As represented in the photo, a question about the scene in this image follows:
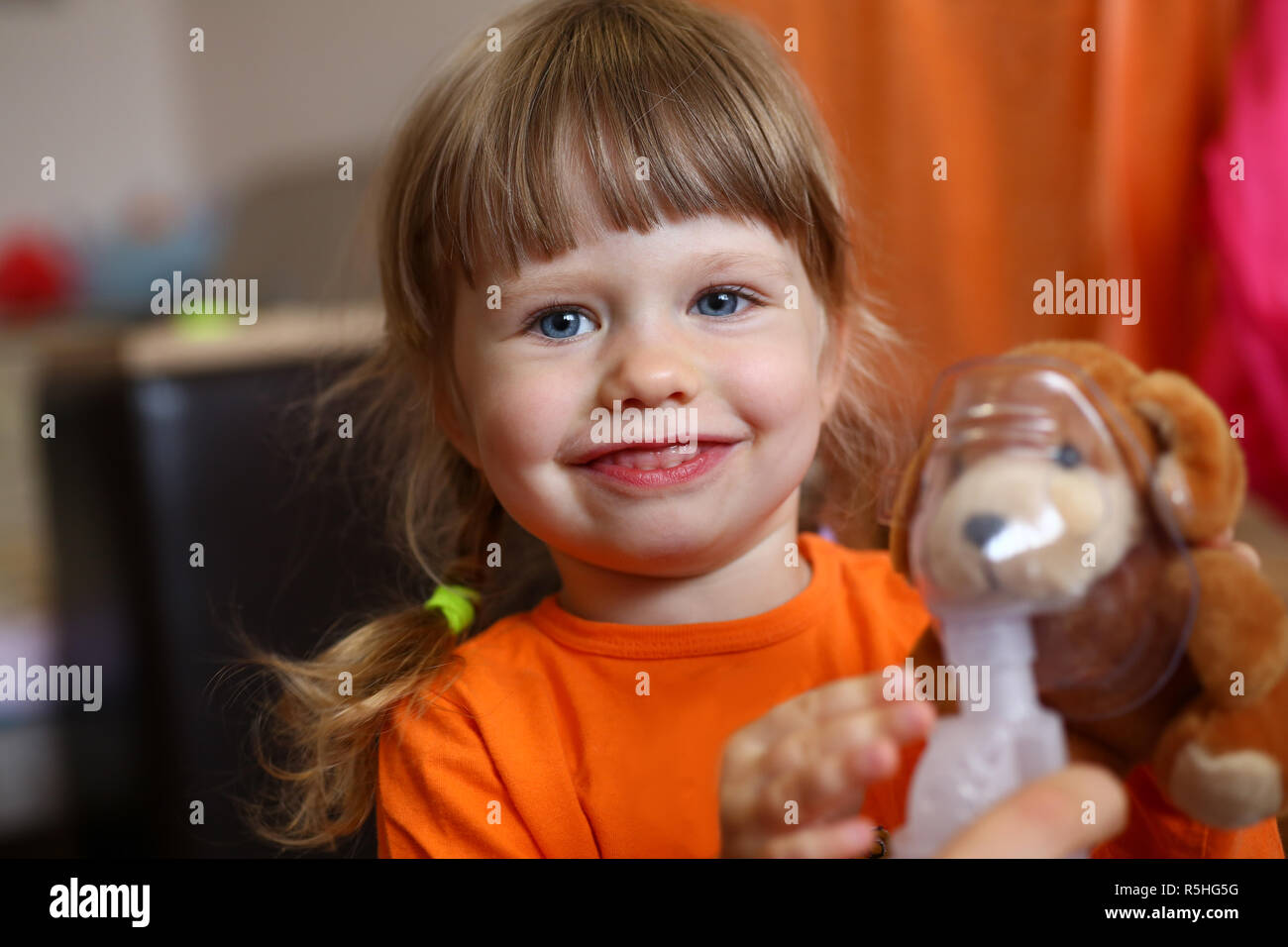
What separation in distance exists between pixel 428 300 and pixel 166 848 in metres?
0.66

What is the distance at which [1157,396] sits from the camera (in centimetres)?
41

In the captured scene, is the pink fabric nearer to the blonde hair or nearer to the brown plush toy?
the blonde hair

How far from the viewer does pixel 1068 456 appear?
39 centimetres

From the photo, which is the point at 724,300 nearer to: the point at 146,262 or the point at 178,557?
the point at 178,557

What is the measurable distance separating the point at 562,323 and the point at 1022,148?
2.05ft

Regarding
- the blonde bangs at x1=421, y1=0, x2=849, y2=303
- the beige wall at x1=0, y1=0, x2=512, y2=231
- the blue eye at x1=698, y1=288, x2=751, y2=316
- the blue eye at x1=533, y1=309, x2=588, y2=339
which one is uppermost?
the beige wall at x1=0, y1=0, x2=512, y2=231

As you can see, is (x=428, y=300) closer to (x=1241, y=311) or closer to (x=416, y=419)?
(x=416, y=419)

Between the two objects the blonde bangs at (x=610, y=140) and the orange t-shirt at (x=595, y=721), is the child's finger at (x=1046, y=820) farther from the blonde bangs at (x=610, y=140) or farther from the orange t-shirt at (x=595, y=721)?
the blonde bangs at (x=610, y=140)

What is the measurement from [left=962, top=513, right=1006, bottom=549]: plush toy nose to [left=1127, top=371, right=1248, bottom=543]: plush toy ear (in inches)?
2.3

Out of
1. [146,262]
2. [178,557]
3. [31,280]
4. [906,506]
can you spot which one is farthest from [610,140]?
[31,280]

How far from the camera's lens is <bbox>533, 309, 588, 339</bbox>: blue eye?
566 mm

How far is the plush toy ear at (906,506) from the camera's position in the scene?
0.44 meters

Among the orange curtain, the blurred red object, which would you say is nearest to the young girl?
the orange curtain

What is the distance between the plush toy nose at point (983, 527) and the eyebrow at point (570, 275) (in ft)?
0.71
